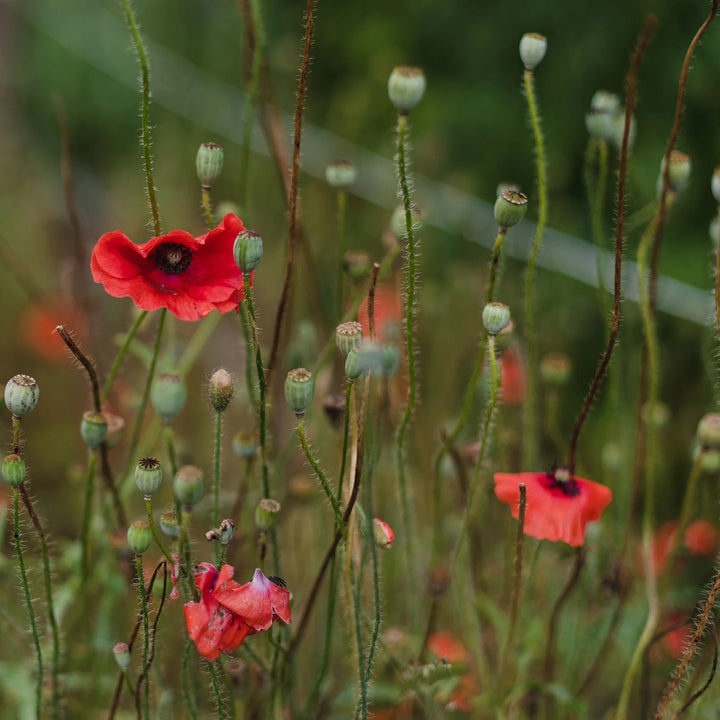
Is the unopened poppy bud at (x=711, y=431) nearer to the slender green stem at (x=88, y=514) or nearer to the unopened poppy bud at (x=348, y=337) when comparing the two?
the unopened poppy bud at (x=348, y=337)

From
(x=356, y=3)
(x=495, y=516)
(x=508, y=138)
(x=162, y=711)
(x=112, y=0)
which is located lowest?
(x=162, y=711)

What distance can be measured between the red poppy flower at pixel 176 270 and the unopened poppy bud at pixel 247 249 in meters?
0.08

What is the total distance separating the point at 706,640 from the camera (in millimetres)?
1364

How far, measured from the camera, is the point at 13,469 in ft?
2.62

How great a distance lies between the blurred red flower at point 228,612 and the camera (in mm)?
744

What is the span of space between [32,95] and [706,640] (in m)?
2.98

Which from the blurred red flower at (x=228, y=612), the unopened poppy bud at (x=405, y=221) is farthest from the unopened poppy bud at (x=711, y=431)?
the blurred red flower at (x=228, y=612)

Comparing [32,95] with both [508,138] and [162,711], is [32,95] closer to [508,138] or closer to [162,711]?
[508,138]

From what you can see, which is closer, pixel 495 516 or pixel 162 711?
pixel 162 711

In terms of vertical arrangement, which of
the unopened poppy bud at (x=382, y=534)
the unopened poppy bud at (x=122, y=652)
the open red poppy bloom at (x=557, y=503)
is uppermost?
the open red poppy bloom at (x=557, y=503)

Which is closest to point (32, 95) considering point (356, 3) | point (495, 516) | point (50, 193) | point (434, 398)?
point (50, 193)

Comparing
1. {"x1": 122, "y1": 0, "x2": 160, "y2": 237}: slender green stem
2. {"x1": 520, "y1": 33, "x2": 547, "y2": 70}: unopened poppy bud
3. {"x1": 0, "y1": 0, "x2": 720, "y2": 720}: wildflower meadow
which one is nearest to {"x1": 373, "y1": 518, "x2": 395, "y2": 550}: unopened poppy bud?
{"x1": 0, "y1": 0, "x2": 720, "y2": 720}: wildflower meadow

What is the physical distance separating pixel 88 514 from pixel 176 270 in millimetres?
278

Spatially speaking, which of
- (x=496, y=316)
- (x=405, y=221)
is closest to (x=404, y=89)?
(x=405, y=221)
